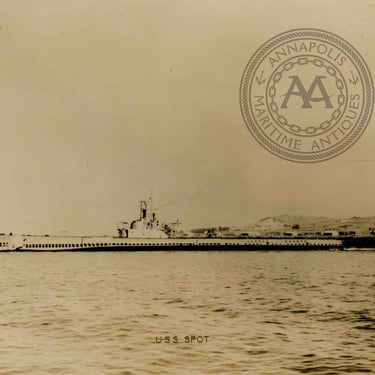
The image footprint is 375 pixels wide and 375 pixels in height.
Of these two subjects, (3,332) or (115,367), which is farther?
(3,332)

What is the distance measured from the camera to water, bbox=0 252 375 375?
29.2 feet

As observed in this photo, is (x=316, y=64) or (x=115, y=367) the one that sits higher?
(x=316, y=64)

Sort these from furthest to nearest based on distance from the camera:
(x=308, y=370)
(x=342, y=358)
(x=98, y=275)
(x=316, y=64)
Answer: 1. (x=98, y=275)
2. (x=316, y=64)
3. (x=342, y=358)
4. (x=308, y=370)

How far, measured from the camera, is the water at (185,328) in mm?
8898

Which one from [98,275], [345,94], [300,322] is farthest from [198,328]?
[98,275]

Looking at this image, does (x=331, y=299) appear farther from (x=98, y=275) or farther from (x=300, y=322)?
(x=98, y=275)

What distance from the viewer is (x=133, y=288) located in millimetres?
17625

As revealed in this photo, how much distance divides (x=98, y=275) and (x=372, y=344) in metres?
14.3

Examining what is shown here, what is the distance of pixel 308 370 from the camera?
28.2ft

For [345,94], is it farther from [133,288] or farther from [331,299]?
[133,288]

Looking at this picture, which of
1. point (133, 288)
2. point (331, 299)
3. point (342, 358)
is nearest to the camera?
point (342, 358)

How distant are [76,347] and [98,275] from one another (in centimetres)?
1307

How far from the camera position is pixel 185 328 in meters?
11.3

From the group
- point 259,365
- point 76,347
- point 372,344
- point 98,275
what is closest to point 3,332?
A: point 76,347
